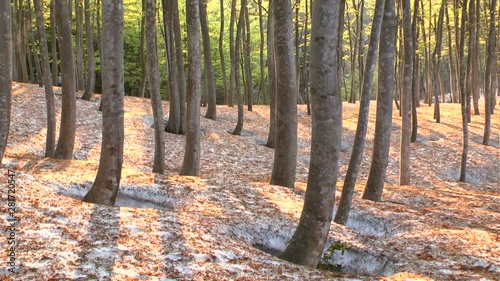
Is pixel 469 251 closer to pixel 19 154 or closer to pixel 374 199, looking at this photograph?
pixel 374 199

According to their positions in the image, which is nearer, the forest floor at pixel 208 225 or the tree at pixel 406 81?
the forest floor at pixel 208 225

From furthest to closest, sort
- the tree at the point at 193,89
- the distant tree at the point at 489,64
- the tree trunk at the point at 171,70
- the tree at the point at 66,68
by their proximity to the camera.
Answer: the distant tree at the point at 489,64 → the tree trunk at the point at 171,70 → the tree at the point at 66,68 → the tree at the point at 193,89

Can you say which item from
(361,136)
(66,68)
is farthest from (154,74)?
(361,136)

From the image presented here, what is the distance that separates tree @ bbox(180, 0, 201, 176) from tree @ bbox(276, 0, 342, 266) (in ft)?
15.8

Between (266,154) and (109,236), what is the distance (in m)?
10.7

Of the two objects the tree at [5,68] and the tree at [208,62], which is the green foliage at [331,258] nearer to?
the tree at [5,68]

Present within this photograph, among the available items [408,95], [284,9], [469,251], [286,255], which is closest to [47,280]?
[286,255]

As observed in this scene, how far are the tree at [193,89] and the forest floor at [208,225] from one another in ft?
1.92

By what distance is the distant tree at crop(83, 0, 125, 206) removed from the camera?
6.84 metres

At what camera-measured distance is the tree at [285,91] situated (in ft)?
30.0

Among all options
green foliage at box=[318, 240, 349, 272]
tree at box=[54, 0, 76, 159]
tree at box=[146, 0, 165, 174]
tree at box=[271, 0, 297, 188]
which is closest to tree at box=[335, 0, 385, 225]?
green foliage at box=[318, 240, 349, 272]

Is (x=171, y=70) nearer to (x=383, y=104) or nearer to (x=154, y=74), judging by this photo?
(x=154, y=74)

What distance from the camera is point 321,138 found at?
18.0 ft

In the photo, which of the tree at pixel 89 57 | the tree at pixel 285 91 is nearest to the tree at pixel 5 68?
the tree at pixel 285 91
